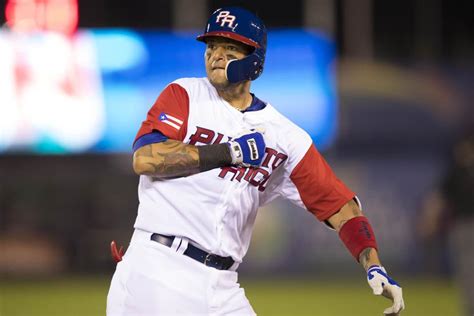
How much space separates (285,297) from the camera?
12375mm

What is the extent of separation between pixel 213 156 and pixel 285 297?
27.5 feet

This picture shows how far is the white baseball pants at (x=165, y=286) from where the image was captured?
421cm

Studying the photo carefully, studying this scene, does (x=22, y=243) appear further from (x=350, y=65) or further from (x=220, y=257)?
(x=220, y=257)

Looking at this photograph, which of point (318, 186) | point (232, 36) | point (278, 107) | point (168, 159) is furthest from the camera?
point (278, 107)

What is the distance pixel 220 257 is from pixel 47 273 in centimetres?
1220

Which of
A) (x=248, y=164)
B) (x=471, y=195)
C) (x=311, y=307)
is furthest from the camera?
(x=311, y=307)

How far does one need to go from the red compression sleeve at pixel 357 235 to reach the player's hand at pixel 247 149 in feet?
1.87

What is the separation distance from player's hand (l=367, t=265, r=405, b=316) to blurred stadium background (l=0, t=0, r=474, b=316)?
302 inches

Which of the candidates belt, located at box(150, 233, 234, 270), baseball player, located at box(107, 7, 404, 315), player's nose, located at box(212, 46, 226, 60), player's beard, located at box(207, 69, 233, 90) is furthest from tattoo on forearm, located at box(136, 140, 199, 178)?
player's nose, located at box(212, 46, 226, 60)

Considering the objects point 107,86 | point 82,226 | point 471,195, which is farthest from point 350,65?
point 471,195

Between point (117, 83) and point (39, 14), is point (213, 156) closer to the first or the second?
point (39, 14)

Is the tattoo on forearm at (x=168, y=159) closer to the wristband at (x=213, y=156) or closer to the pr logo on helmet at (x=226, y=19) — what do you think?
the wristband at (x=213, y=156)

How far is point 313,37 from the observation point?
47.4ft

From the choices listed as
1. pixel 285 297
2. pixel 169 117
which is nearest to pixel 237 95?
pixel 169 117
